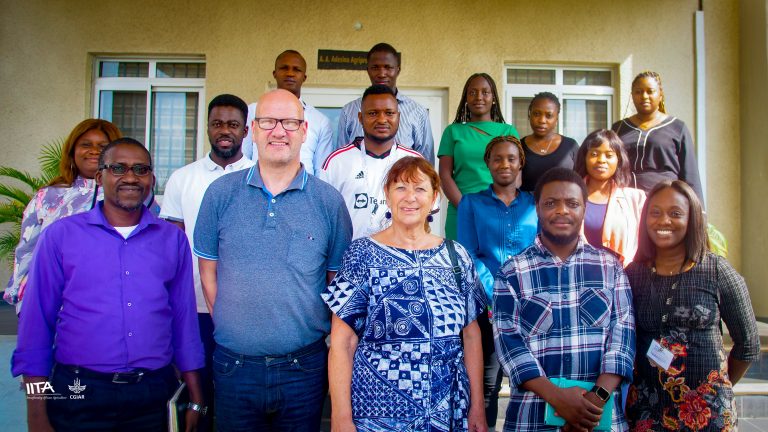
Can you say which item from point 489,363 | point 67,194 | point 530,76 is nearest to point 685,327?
point 489,363

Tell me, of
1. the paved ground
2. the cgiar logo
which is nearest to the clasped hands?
the cgiar logo

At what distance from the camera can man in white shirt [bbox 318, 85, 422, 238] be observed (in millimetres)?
3094

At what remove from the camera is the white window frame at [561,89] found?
6562 mm

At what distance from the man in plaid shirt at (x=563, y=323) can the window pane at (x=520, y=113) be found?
438 centimetres

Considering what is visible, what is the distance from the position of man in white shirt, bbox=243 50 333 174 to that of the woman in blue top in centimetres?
132

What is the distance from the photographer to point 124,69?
656 cm

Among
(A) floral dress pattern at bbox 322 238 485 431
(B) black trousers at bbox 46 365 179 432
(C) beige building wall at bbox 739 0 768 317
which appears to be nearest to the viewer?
(A) floral dress pattern at bbox 322 238 485 431

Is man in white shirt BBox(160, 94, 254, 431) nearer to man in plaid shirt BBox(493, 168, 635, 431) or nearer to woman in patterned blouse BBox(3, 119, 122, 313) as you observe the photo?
woman in patterned blouse BBox(3, 119, 122, 313)

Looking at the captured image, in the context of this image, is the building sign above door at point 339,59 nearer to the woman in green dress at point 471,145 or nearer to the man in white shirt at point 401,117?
the man in white shirt at point 401,117

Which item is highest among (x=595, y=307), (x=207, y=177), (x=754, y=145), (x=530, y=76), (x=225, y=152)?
(x=530, y=76)

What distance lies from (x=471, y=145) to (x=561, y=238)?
1508 millimetres

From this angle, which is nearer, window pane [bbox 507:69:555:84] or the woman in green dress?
the woman in green dress

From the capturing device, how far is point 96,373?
229 cm

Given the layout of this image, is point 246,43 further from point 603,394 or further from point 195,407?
point 603,394
